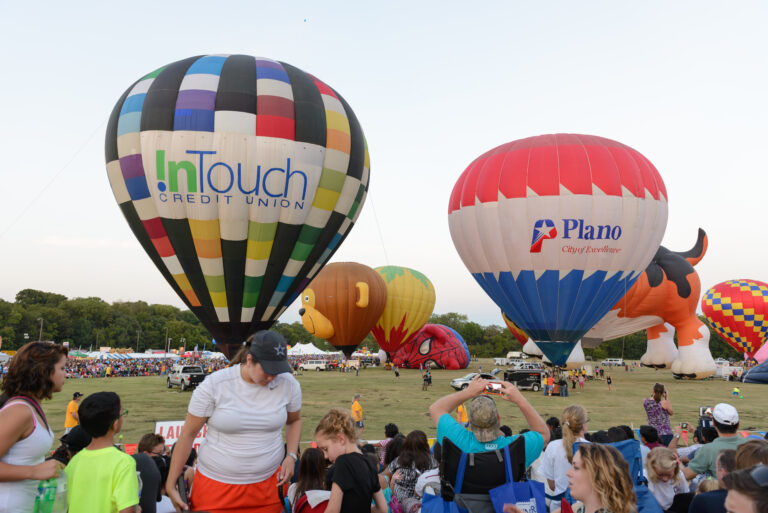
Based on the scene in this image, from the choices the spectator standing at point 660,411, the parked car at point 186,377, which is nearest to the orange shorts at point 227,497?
the spectator standing at point 660,411

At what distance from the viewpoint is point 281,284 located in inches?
482

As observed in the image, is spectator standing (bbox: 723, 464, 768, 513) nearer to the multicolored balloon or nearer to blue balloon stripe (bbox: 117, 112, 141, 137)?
blue balloon stripe (bbox: 117, 112, 141, 137)

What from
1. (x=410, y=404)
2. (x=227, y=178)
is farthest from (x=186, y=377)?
(x=227, y=178)

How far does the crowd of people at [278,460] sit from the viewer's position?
2.30 metres

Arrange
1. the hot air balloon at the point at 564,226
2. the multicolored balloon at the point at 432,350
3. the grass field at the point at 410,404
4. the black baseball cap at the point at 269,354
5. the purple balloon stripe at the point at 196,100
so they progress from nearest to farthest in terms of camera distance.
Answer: the black baseball cap at the point at 269,354
the purple balloon stripe at the point at 196,100
the grass field at the point at 410,404
the hot air balloon at the point at 564,226
the multicolored balloon at the point at 432,350

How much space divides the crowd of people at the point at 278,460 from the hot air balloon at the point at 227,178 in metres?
8.06

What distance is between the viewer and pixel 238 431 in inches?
112

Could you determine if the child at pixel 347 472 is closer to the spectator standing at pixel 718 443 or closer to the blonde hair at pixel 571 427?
the blonde hair at pixel 571 427

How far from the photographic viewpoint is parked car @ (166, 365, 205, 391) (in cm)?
2056

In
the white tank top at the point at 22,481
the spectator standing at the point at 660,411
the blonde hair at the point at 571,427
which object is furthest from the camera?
the spectator standing at the point at 660,411

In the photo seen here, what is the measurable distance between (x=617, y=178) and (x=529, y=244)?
3.43 m

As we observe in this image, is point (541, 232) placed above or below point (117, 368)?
above

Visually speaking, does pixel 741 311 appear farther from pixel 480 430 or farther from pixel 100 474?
pixel 100 474

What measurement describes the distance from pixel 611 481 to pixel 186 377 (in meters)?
21.4
